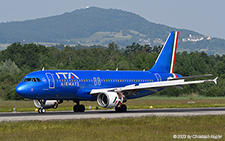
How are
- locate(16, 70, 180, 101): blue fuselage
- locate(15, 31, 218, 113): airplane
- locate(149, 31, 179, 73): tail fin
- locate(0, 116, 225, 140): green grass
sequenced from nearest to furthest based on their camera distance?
locate(0, 116, 225, 140): green grass < locate(16, 70, 180, 101): blue fuselage < locate(15, 31, 218, 113): airplane < locate(149, 31, 179, 73): tail fin

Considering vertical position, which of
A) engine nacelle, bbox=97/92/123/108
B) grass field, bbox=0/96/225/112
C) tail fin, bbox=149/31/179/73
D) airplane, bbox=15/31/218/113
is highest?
tail fin, bbox=149/31/179/73

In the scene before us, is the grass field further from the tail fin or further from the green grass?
the green grass

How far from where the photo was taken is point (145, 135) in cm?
2556

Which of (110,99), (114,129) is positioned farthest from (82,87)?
(114,129)

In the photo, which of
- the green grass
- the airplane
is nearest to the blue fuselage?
the airplane

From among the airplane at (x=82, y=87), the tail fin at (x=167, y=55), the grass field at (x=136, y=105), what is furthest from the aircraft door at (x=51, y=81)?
the tail fin at (x=167, y=55)

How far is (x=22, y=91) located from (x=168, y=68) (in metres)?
21.7

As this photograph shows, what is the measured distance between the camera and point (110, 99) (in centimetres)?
4531

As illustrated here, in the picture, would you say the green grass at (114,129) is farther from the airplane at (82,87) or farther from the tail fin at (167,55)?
the tail fin at (167,55)

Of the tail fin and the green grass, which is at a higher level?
the tail fin

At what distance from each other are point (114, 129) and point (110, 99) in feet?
53.7

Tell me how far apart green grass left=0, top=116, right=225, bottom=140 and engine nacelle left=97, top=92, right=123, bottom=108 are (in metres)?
9.78

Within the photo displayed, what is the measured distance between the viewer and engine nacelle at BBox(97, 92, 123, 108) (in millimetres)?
45375

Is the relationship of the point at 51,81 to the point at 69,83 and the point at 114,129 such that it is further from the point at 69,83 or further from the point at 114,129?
the point at 114,129
